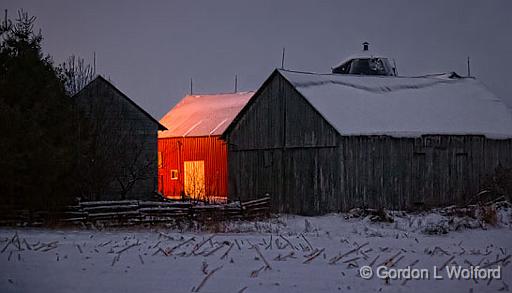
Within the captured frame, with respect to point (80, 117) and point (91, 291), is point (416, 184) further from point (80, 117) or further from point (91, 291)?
point (91, 291)

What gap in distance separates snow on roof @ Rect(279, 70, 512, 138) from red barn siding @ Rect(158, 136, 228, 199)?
867cm

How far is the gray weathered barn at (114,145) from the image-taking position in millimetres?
25750

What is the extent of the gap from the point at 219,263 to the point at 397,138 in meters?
17.9

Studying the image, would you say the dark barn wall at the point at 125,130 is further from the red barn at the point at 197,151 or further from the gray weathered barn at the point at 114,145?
the red barn at the point at 197,151

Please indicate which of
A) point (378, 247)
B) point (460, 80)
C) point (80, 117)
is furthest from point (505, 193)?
point (80, 117)

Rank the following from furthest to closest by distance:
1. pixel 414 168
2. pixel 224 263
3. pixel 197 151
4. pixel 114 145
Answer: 1. pixel 197 151
2. pixel 414 168
3. pixel 114 145
4. pixel 224 263

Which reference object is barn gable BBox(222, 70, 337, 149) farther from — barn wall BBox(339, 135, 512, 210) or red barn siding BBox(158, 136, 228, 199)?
red barn siding BBox(158, 136, 228, 199)

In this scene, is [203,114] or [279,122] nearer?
[279,122]

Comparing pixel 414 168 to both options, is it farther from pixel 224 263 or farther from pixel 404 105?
pixel 224 263

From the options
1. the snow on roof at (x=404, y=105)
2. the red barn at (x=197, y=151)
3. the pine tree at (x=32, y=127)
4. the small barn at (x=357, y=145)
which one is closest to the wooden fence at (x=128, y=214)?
the pine tree at (x=32, y=127)

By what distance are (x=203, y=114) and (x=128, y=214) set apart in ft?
73.7

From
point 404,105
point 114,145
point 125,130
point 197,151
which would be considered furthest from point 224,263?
point 197,151

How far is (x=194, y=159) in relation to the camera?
42156mm

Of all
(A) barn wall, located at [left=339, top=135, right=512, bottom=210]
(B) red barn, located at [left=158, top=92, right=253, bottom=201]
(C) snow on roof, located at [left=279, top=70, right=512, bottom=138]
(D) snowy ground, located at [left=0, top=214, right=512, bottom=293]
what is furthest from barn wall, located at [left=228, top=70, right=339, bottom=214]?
(D) snowy ground, located at [left=0, top=214, right=512, bottom=293]
